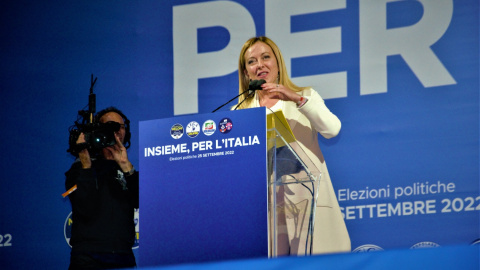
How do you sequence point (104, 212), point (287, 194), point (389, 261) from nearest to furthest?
point (389, 261) < point (287, 194) < point (104, 212)

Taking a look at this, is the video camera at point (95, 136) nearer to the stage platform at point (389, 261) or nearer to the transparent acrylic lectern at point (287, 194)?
the transparent acrylic lectern at point (287, 194)

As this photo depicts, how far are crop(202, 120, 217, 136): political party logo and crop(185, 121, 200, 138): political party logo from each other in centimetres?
2

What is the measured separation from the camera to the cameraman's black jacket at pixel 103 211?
371cm

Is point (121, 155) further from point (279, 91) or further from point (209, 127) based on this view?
point (209, 127)

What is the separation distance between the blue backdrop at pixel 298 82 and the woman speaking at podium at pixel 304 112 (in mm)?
355

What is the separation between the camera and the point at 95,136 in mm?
3682

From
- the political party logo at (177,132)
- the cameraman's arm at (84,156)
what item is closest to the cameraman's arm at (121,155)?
the cameraman's arm at (84,156)

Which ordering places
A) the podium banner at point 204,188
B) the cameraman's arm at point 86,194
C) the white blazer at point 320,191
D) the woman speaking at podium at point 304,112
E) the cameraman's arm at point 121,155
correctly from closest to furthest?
1. the podium banner at point 204,188
2. the white blazer at point 320,191
3. the woman speaking at podium at point 304,112
4. the cameraman's arm at point 121,155
5. the cameraman's arm at point 86,194

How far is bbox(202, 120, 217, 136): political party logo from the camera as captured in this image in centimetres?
278

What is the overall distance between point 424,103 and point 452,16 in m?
0.50

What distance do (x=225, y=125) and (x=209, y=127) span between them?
0.19 ft

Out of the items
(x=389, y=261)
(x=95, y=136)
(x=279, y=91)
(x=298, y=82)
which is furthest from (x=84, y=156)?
(x=389, y=261)

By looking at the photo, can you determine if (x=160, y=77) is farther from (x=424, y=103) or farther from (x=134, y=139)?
(x=424, y=103)

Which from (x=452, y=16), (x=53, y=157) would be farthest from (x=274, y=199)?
(x=53, y=157)
